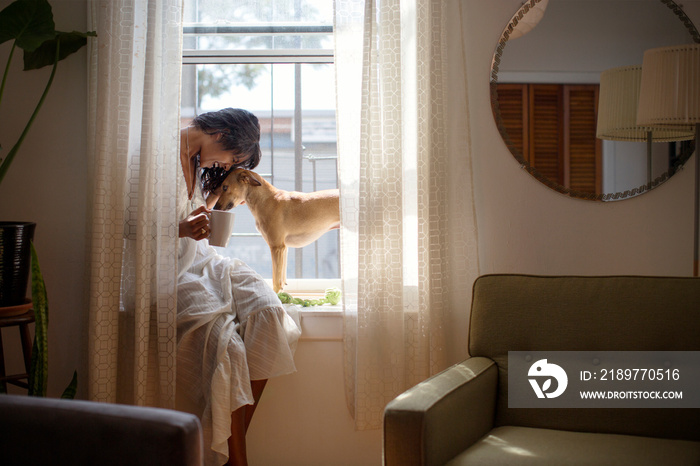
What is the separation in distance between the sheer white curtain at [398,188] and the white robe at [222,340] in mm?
300

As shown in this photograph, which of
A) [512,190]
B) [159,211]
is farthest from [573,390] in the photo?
[159,211]

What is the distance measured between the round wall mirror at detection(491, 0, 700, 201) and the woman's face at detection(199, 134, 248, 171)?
43.4 inches

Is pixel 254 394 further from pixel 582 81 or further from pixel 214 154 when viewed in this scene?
pixel 582 81

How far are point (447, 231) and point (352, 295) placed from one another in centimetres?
44

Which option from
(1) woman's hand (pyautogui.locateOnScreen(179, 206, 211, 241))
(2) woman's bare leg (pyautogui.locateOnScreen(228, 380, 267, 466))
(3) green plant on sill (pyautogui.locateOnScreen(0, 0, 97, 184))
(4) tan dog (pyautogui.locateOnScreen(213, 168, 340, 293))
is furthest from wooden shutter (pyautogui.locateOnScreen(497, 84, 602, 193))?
(3) green plant on sill (pyautogui.locateOnScreen(0, 0, 97, 184))

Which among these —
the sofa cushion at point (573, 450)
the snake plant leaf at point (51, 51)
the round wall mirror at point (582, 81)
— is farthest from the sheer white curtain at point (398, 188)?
the snake plant leaf at point (51, 51)

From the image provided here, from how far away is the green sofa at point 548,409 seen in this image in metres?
1.42

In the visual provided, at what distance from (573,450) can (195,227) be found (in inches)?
56.8

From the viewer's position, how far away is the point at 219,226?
2.00 metres

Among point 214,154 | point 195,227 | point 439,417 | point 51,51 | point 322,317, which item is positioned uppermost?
point 51,51

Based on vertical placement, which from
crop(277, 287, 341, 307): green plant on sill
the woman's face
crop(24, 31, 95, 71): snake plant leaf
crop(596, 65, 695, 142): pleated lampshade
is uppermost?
crop(24, 31, 95, 71): snake plant leaf

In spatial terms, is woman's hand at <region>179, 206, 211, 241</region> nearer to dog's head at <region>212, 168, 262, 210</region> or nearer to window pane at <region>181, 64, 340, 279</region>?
dog's head at <region>212, 168, 262, 210</region>

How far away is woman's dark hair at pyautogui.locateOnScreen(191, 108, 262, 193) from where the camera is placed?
239 centimetres

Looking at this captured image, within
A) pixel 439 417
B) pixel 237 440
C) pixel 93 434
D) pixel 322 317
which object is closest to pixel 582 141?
pixel 322 317
